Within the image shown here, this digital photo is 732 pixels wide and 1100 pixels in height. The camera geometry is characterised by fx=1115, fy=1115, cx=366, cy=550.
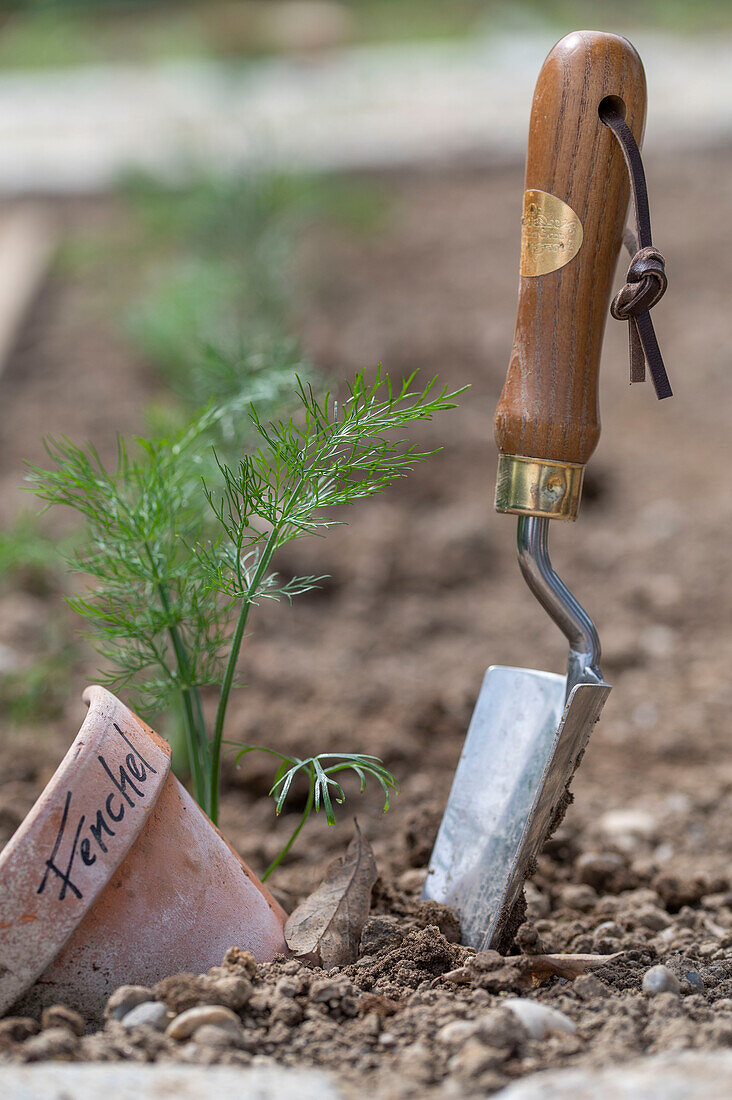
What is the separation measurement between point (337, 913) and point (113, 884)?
0.84 feet

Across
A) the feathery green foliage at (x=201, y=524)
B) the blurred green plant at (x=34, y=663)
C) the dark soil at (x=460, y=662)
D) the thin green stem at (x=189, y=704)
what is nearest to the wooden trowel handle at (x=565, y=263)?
the feathery green foliage at (x=201, y=524)

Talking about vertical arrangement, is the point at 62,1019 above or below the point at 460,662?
above

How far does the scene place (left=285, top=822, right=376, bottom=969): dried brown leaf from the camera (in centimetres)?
117

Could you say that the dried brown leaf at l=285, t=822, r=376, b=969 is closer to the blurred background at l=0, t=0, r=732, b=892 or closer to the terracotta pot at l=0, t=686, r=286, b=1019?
the terracotta pot at l=0, t=686, r=286, b=1019

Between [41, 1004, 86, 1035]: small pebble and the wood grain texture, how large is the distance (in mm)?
709

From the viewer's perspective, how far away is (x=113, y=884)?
42.6 inches

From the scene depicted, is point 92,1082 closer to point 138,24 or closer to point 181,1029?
point 181,1029

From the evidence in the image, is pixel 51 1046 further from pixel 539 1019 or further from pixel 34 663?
pixel 34 663

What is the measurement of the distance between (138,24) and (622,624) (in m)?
9.12

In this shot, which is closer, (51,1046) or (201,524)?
(51,1046)

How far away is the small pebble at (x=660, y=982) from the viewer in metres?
1.11

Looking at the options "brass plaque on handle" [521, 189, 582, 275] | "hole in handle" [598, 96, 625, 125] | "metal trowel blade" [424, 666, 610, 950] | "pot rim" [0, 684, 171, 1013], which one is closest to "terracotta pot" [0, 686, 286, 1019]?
"pot rim" [0, 684, 171, 1013]

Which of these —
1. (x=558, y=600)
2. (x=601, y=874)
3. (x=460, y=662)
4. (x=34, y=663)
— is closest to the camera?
(x=558, y=600)

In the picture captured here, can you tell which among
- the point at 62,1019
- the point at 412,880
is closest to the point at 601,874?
the point at 412,880
